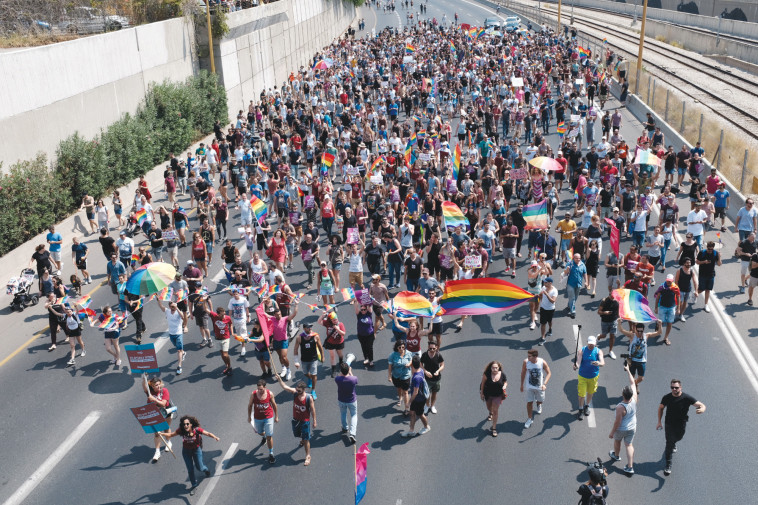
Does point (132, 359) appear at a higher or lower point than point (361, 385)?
higher

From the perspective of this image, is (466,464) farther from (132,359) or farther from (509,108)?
(509,108)

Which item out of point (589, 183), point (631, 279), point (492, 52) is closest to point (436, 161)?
point (589, 183)

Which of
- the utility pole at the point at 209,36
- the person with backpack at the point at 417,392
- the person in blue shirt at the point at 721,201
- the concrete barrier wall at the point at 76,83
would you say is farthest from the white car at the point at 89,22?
the person with backpack at the point at 417,392

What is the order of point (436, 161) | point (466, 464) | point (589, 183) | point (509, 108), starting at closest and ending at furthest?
point (466, 464), point (589, 183), point (436, 161), point (509, 108)

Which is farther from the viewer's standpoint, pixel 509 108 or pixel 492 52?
pixel 492 52

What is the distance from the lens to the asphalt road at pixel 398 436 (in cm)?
1107

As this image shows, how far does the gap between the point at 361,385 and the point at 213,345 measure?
3.82 meters

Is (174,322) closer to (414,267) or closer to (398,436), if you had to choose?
(398,436)

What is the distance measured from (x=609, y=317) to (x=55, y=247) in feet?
47.9

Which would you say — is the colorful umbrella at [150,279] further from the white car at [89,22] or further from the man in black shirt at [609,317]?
the white car at [89,22]

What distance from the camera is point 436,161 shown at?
27.2 metres

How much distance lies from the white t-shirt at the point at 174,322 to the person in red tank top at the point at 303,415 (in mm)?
4209

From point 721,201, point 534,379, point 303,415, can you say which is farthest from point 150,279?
Result: point 721,201

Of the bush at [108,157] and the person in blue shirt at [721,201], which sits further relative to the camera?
the bush at [108,157]
